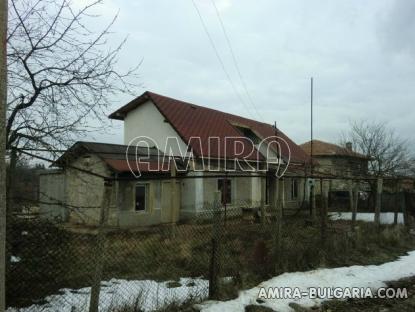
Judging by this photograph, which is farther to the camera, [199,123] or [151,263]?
[199,123]

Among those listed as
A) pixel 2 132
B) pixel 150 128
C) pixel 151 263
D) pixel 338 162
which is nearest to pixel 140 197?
pixel 150 128

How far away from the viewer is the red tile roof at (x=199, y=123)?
23483 mm

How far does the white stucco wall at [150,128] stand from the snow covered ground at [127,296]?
1611 cm

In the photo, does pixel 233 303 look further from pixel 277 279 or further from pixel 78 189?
pixel 78 189

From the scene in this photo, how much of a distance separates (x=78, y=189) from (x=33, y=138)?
50.2 ft

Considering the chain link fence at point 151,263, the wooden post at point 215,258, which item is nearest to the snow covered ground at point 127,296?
the chain link fence at point 151,263

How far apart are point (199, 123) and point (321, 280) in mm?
19201

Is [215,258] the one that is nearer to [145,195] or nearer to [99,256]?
[99,256]

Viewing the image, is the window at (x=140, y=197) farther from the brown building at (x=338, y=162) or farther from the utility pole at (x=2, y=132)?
the utility pole at (x=2, y=132)

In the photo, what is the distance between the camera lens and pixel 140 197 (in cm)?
2009

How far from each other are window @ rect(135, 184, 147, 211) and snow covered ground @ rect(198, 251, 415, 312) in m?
12.4

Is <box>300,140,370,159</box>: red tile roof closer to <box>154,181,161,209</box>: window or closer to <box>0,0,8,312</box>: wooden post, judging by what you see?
<box>154,181,161,209</box>: window

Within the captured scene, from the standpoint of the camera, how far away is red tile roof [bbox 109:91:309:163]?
23.5m

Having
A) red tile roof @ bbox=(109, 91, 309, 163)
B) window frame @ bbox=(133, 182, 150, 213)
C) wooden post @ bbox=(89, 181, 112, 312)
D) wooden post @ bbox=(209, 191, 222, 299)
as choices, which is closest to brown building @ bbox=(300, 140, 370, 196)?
red tile roof @ bbox=(109, 91, 309, 163)
